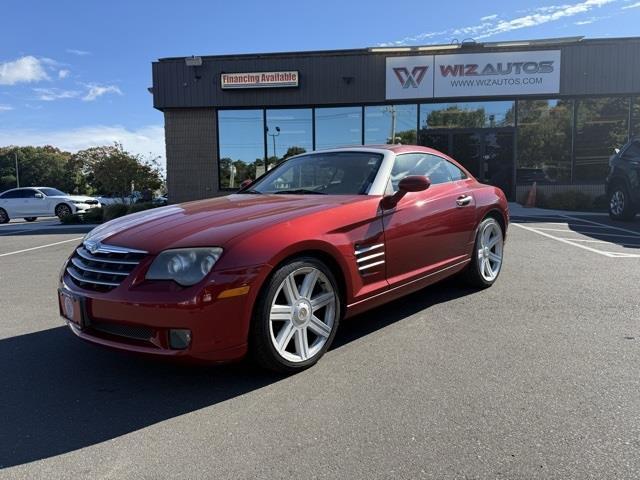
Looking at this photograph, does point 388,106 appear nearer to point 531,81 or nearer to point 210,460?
point 531,81

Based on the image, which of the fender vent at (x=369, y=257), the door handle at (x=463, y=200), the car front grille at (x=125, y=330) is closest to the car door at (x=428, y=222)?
the door handle at (x=463, y=200)

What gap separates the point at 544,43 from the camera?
51.1 ft

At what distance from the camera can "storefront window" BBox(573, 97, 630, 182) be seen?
16.2 meters

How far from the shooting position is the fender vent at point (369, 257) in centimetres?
370

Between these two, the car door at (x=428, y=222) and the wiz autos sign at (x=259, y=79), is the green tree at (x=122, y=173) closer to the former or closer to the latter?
the wiz autos sign at (x=259, y=79)

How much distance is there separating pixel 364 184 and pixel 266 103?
13.6 m

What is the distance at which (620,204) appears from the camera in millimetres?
11312

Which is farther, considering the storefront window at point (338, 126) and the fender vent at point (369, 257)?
the storefront window at point (338, 126)

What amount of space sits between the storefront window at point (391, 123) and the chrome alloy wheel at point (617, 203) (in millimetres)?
6660

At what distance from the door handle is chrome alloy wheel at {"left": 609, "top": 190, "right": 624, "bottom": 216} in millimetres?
7948

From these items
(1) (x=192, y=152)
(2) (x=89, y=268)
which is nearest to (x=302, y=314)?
(2) (x=89, y=268)

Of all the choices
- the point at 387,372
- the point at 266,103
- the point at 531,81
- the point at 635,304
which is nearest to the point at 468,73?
the point at 531,81

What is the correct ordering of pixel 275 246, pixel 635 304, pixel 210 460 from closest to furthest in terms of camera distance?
1. pixel 210 460
2. pixel 275 246
3. pixel 635 304

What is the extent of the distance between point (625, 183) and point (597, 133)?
6.26 meters
